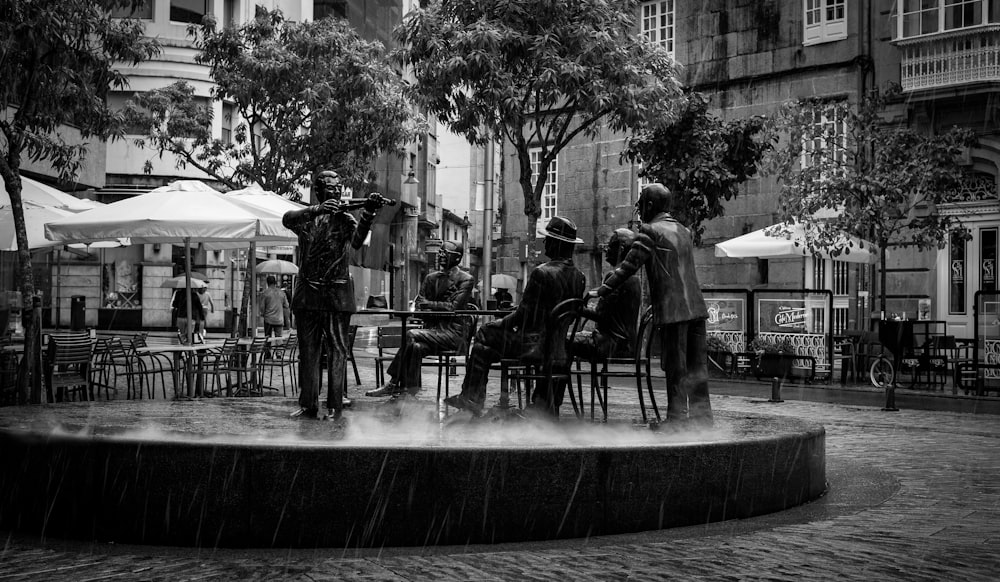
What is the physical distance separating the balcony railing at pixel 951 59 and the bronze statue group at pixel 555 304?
644 inches

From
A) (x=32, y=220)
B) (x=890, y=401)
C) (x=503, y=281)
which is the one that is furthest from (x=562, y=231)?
(x=503, y=281)

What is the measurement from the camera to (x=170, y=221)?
1159 cm

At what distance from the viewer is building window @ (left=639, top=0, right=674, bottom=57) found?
2961 centimetres

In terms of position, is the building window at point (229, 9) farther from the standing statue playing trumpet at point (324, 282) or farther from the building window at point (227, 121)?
the standing statue playing trumpet at point (324, 282)

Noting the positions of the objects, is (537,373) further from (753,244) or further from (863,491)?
(753,244)

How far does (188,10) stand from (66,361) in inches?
1069

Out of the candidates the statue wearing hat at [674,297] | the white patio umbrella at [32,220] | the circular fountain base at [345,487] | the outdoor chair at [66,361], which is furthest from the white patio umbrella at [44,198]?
the statue wearing hat at [674,297]

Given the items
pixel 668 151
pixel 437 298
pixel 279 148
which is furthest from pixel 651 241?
pixel 668 151

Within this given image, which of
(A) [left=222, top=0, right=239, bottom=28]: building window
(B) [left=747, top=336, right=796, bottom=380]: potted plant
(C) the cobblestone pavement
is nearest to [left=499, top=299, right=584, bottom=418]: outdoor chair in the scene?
(C) the cobblestone pavement

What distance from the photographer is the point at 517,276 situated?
34.6m

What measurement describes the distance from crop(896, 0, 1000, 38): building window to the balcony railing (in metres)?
0.25

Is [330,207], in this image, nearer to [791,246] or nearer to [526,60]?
[526,60]

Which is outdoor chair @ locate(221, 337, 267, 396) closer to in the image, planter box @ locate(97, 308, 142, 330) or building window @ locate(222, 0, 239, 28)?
planter box @ locate(97, 308, 142, 330)

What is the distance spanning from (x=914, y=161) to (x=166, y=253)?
24.8m
